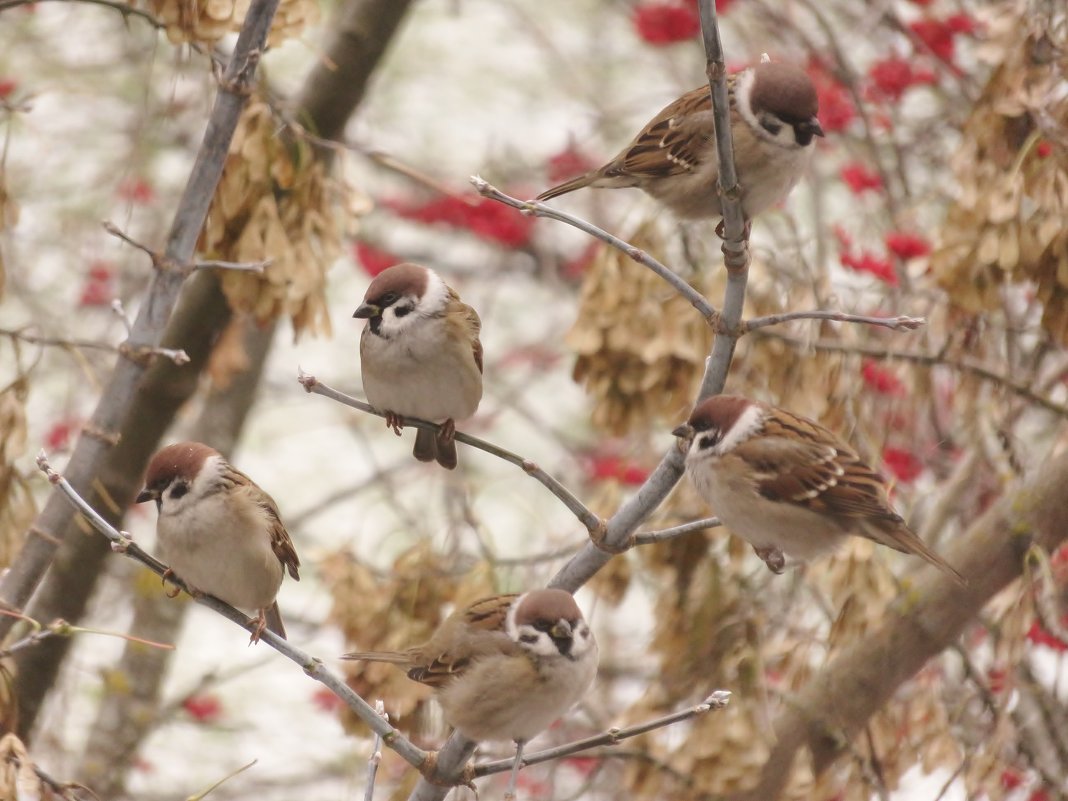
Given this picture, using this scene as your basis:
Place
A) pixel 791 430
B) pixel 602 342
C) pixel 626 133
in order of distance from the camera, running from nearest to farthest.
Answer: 1. pixel 791 430
2. pixel 602 342
3. pixel 626 133

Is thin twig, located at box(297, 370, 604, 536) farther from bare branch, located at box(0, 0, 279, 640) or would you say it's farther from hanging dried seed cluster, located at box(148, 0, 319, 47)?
hanging dried seed cluster, located at box(148, 0, 319, 47)

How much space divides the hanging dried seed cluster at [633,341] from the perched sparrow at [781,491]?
1.86 ft

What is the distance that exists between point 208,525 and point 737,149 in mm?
1440

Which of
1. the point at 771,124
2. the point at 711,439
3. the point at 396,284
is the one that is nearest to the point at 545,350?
the point at 396,284

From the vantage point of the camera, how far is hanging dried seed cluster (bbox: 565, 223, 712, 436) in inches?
141

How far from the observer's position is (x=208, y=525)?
3.19m

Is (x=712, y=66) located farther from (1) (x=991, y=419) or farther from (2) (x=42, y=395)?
(2) (x=42, y=395)

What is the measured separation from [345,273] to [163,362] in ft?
10.9

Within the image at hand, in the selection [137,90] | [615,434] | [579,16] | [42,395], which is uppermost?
[579,16]

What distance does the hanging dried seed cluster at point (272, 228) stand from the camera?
3.21 metres

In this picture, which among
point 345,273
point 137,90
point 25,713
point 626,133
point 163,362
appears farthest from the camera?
point 345,273

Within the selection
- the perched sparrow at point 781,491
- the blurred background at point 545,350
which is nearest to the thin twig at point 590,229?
the perched sparrow at point 781,491

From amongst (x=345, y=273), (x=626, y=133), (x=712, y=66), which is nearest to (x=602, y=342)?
(x=712, y=66)

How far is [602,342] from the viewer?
3600mm
